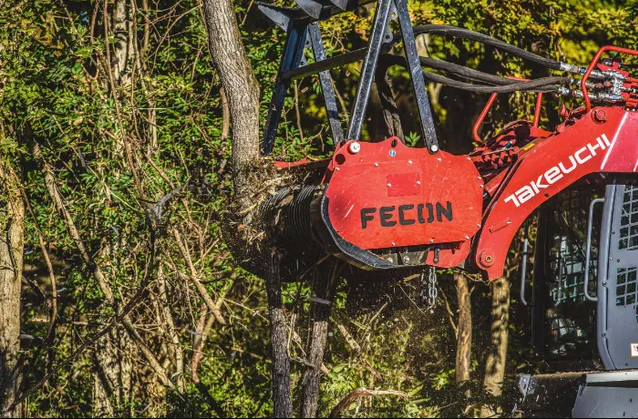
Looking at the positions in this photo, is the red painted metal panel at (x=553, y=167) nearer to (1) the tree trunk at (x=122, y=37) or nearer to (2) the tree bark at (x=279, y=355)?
(2) the tree bark at (x=279, y=355)

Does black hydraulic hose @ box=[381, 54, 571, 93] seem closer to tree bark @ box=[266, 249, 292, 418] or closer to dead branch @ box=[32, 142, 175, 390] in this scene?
tree bark @ box=[266, 249, 292, 418]

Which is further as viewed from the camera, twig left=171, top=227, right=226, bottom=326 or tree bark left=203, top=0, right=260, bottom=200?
twig left=171, top=227, right=226, bottom=326

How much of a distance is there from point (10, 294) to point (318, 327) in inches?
112

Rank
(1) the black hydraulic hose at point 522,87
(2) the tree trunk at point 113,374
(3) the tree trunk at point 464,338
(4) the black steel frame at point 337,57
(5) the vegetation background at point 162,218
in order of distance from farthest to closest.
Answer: (3) the tree trunk at point 464,338 → (2) the tree trunk at point 113,374 → (5) the vegetation background at point 162,218 → (1) the black hydraulic hose at point 522,87 → (4) the black steel frame at point 337,57

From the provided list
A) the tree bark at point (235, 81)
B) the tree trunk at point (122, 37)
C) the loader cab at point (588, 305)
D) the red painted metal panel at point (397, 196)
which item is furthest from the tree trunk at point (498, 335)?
the tree trunk at point (122, 37)

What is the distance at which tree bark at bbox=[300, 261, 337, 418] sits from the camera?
576 cm

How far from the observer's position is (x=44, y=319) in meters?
8.00

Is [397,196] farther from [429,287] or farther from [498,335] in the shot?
[498,335]

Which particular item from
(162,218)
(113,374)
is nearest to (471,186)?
(162,218)

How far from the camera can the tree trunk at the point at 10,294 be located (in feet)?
24.2

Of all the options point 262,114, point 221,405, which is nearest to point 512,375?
point 221,405

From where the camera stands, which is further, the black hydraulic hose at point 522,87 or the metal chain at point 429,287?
the black hydraulic hose at point 522,87

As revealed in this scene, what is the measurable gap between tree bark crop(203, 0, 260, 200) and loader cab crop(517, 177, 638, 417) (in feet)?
6.39

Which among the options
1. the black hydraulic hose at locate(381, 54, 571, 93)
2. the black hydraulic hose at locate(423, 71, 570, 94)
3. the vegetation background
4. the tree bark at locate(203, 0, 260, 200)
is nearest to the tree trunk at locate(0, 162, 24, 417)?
the vegetation background
